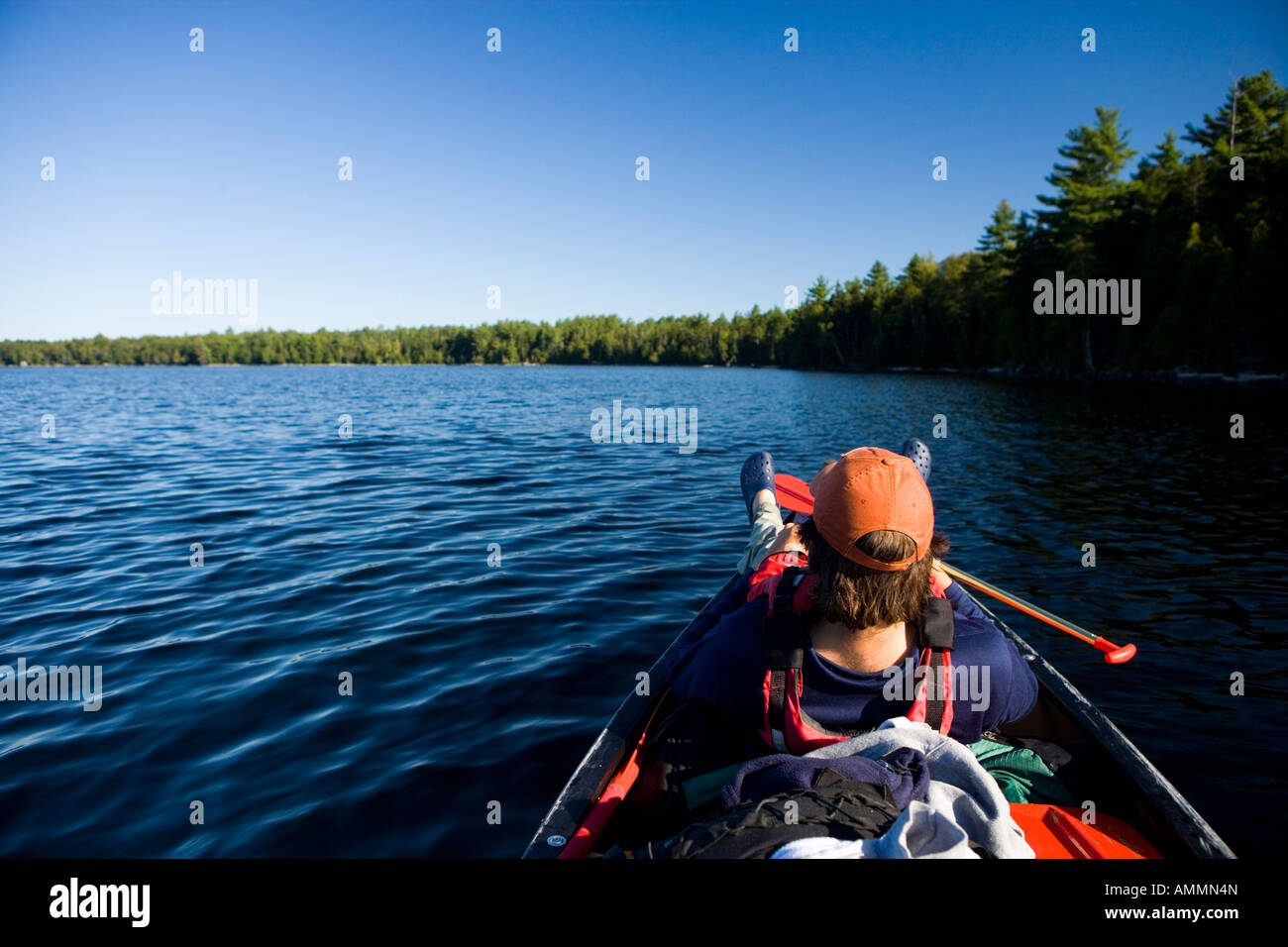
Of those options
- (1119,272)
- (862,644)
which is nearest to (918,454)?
(862,644)

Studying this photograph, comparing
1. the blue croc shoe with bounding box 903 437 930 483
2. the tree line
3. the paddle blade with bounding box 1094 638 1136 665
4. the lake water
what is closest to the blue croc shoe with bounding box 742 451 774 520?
the blue croc shoe with bounding box 903 437 930 483

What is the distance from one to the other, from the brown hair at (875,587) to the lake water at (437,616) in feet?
9.19

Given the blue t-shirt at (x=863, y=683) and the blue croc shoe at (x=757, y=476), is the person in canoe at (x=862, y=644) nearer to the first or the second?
the blue t-shirt at (x=863, y=683)

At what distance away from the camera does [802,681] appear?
115 inches

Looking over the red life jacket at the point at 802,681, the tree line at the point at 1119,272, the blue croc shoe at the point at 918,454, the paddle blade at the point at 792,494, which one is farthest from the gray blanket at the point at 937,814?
the tree line at the point at 1119,272

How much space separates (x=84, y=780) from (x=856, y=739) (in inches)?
202

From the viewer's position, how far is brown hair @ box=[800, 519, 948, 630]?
2742 millimetres

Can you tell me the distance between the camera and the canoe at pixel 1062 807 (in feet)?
9.64

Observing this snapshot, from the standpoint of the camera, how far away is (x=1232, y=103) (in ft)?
168

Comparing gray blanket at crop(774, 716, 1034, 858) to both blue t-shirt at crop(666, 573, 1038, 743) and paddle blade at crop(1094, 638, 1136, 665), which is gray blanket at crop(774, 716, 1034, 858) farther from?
Answer: paddle blade at crop(1094, 638, 1136, 665)

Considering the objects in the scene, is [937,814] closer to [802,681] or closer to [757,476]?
[802,681]

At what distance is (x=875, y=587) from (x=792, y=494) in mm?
4595
